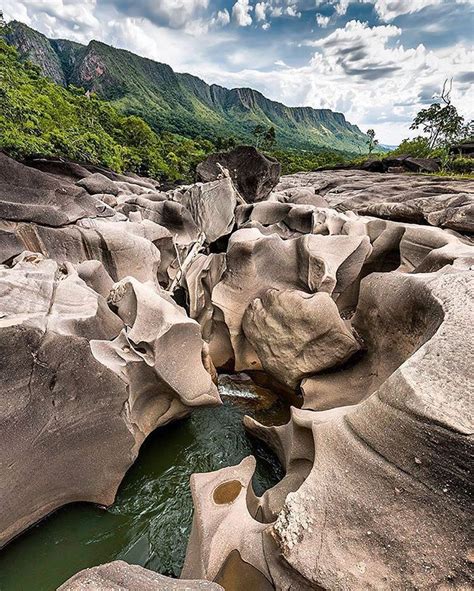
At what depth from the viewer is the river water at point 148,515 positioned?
13.2 ft

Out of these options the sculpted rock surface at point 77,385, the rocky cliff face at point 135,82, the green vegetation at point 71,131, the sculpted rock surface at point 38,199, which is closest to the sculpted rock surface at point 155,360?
the sculpted rock surface at point 77,385

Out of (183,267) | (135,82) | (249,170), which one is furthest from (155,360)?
(135,82)

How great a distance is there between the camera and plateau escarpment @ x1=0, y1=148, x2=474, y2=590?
8.78ft

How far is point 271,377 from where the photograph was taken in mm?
6996

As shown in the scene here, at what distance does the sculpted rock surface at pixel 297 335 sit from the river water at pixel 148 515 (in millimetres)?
980

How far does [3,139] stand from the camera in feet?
46.6

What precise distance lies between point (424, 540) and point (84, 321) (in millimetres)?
4341

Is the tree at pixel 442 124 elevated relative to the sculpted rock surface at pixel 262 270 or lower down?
elevated

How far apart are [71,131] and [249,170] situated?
63.6ft

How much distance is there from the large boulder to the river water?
36.1ft

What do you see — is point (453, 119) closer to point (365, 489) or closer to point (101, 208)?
point (101, 208)

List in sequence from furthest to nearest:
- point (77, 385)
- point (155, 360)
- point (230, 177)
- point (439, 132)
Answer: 1. point (439, 132)
2. point (230, 177)
3. point (155, 360)
4. point (77, 385)

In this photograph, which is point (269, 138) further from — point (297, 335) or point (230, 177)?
point (297, 335)

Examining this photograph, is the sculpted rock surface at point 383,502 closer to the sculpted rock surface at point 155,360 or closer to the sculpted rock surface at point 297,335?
the sculpted rock surface at point 155,360
